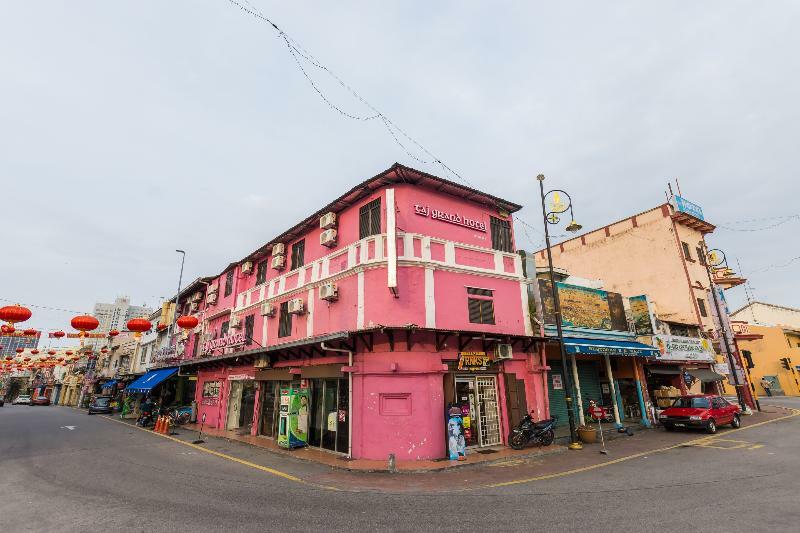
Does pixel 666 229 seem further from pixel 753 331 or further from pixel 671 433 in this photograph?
pixel 753 331

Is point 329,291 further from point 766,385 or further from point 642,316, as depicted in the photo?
point 766,385

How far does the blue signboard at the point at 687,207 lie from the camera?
1144 inches

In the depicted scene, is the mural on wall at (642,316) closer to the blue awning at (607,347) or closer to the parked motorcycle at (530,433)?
the blue awning at (607,347)

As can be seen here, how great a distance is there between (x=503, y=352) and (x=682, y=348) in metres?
16.9

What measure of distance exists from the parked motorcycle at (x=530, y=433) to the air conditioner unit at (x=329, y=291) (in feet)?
29.1

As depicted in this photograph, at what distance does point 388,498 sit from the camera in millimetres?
8352

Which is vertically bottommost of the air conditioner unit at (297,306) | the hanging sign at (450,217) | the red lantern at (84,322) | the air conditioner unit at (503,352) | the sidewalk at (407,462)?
the sidewalk at (407,462)

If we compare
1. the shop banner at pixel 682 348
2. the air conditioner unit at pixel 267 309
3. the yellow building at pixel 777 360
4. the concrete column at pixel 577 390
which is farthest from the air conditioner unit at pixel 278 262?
the yellow building at pixel 777 360

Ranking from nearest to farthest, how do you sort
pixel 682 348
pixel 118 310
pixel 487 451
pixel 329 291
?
pixel 487 451 → pixel 329 291 → pixel 682 348 → pixel 118 310

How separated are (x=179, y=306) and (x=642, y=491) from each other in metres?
36.3

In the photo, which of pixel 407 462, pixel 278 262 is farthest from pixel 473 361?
pixel 278 262

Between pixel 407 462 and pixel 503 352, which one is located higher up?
pixel 503 352

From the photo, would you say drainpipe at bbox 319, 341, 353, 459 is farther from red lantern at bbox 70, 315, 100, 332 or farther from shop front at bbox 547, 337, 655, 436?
shop front at bbox 547, 337, 655, 436

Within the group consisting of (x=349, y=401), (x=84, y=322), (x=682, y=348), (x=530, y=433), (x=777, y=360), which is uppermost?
(x=84, y=322)
